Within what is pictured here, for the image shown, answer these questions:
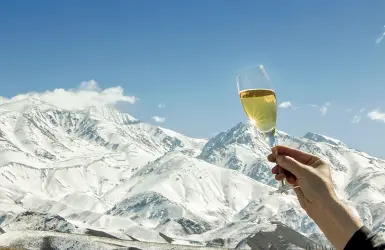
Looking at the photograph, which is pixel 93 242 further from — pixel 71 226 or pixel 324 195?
pixel 324 195

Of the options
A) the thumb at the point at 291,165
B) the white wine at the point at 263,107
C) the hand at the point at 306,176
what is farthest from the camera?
the white wine at the point at 263,107

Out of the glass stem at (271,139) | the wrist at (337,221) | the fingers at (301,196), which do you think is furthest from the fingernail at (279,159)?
the wrist at (337,221)

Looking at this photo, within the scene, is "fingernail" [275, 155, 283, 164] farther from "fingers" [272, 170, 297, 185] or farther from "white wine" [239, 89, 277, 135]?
"white wine" [239, 89, 277, 135]

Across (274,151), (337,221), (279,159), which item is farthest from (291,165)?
(337,221)

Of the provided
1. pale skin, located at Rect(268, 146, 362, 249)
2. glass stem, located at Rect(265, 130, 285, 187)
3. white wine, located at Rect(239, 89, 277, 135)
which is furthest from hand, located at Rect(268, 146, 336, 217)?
white wine, located at Rect(239, 89, 277, 135)

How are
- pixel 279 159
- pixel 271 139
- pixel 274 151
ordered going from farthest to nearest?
pixel 271 139, pixel 274 151, pixel 279 159

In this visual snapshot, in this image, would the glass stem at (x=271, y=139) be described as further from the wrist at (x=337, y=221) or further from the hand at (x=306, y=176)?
the wrist at (x=337, y=221)

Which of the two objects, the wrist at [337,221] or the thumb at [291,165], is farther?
the thumb at [291,165]

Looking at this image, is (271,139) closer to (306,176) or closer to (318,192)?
(306,176)
